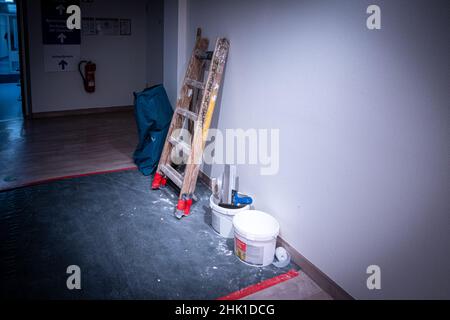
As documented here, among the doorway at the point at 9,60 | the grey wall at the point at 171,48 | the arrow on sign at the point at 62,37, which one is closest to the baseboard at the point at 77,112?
the arrow on sign at the point at 62,37

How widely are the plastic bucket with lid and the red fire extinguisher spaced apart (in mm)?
4076

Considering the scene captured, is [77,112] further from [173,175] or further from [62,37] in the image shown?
[173,175]

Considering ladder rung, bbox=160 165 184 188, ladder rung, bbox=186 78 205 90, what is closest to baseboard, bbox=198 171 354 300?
ladder rung, bbox=160 165 184 188

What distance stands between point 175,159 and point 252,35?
138cm

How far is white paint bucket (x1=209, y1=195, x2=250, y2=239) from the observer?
2.85m

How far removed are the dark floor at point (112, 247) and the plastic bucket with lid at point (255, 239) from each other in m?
0.06

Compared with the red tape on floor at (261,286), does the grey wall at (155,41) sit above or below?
above

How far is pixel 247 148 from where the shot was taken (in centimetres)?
314

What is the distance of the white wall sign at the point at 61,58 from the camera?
18.2ft

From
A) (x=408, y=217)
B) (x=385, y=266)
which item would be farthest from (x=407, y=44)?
(x=385, y=266)

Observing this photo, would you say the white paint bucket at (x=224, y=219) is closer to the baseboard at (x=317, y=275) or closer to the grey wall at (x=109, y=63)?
the baseboard at (x=317, y=275)

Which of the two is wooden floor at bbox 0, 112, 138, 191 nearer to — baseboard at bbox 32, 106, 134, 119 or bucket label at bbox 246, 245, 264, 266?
baseboard at bbox 32, 106, 134, 119

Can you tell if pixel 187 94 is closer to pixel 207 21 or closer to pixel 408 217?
pixel 207 21
